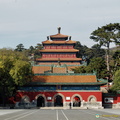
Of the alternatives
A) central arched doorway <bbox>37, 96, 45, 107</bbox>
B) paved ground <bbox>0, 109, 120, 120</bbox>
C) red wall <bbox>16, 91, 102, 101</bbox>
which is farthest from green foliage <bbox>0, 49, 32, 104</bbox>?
paved ground <bbox>0, 109, 120, 120</bbox>

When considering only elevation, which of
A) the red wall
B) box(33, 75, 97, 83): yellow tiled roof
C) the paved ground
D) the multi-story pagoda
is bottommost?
the paved ground

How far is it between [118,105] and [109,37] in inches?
689

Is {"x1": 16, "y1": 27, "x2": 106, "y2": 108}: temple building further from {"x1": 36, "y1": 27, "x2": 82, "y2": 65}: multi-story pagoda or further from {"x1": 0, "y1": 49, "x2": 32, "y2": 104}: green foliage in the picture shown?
{"x1": 36, "y1": 27, "x2": 82, "y2": 65}: multi-story pagoda

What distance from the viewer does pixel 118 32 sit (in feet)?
177

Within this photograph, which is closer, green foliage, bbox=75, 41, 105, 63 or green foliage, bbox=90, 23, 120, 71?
green foliage, bbox=90, 23, 120, 71

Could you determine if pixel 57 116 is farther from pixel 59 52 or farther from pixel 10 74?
pixel 59 52

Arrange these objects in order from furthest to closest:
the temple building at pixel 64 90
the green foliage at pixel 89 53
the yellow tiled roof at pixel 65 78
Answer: the green foliage at pixel 89 53 < the yellow tiled roof at pixel 65 78 < the temple building at pixel 64 90

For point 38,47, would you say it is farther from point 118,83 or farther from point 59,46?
point 118,83

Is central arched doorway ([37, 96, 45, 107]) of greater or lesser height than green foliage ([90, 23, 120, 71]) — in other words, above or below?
below

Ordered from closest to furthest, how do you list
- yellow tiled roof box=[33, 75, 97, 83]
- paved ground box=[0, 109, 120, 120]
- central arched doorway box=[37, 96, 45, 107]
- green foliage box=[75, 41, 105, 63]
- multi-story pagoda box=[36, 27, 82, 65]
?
paved ground box=[0, 109, 120, 120] → yellow tiled roof box=[33, 75, 97, 83] → central arched doorway box=[37, 96, 45, 107] → multi-story pagoda box=[36, 27, 82, 65] → green foliage box=[75, 41, 105, 63]

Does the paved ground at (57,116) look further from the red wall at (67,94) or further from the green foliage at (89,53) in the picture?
the green foliage at (89,53)

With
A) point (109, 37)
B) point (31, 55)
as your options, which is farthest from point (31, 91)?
point (31, 55)

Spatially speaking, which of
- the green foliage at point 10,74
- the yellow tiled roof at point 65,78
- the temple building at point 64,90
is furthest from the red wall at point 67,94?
the green foliage at point 10,74

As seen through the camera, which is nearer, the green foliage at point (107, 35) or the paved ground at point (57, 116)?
the paved ground at point (57, 116)
